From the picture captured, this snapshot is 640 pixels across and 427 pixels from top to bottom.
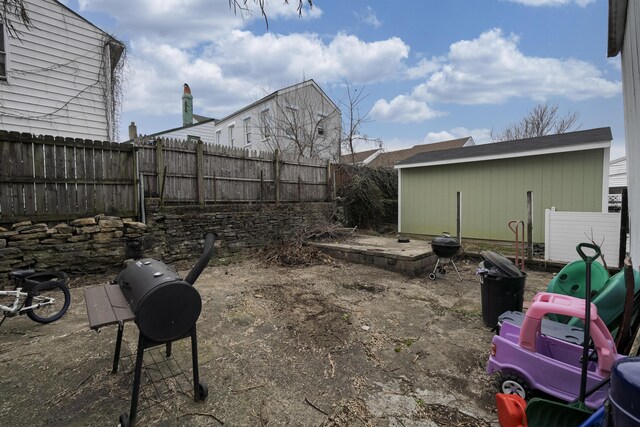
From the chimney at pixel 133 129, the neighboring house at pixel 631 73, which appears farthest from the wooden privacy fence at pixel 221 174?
the chimney at pixel 133 129

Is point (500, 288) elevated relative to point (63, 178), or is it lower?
lower

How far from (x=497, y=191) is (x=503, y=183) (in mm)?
252

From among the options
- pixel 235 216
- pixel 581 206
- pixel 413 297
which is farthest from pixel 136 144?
pixel 581 206

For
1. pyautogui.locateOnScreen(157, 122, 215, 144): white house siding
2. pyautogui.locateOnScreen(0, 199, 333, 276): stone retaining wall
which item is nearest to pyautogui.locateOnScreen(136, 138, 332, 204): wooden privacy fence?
pyautogui.locateOnScreen(0, 199, 333, 276): stone retaining wall

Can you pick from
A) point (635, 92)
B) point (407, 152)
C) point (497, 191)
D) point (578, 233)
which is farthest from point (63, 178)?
point (407, 152)

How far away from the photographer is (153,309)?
185 centimetres

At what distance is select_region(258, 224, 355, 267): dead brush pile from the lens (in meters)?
6.43

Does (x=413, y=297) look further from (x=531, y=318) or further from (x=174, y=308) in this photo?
(x=174, y=308)

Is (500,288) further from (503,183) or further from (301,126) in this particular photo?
(301,126)

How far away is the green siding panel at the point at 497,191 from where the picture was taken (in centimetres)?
705

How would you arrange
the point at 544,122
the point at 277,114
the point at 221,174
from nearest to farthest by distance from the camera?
the point at 221,174 → the point at 277,114 → the point at 544,122

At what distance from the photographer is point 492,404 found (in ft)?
7.15

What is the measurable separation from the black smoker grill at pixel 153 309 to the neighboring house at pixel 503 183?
8.24 meters

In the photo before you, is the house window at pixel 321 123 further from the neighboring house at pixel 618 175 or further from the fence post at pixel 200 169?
the neighboring house at pixel 618 175
